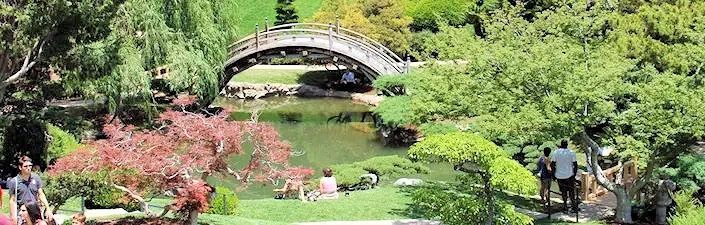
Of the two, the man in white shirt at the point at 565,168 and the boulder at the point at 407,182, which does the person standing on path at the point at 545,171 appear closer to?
the man in white shirt at the point at 565,168

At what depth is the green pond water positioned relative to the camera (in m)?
24.2

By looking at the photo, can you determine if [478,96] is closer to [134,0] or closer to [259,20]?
[134,0]

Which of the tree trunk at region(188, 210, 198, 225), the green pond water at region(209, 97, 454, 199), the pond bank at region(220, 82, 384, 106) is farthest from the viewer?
the pond bank at region(220, 82, 384, 106)

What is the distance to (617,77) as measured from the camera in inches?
589

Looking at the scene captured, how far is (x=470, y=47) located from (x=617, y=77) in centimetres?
271

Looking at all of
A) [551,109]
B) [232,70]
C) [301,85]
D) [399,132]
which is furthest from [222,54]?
[551,109]

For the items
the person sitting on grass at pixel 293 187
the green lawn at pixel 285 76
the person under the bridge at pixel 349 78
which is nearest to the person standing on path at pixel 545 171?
the person sitting on grass at pixel 293 187

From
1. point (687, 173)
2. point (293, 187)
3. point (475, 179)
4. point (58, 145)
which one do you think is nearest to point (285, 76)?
point (58, 145)

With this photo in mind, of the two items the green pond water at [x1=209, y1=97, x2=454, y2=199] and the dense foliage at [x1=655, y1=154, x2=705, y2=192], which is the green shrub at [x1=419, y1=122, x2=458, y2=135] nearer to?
the green pond water at [x1=209, y1=97, x2=454, y2=199]

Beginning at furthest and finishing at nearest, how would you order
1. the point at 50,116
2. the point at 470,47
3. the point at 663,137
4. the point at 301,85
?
the point at 301,85 < the point at 50,116 < the point at 470,47 < the point at 663,137

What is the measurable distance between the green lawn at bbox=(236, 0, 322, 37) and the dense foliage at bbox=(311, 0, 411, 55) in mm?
10152

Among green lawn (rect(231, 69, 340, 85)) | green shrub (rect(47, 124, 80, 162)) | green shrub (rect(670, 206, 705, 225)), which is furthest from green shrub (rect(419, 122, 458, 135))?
green lawn (rect(231, 69, 340, 85))

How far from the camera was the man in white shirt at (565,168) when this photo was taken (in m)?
15.2

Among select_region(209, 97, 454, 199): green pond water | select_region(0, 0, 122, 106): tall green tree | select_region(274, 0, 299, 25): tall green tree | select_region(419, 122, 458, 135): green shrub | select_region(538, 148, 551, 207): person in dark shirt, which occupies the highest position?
select_region(274, 0, 299, 25): tall green tree
